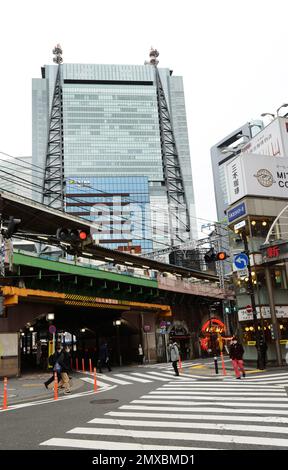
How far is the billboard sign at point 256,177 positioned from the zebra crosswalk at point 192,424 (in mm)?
14535

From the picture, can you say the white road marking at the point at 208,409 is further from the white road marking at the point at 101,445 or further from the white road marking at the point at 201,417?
the white road marking at the point at 101,445

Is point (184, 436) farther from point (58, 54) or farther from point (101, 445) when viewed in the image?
point (58, 54)

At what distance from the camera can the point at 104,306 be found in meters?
29.8

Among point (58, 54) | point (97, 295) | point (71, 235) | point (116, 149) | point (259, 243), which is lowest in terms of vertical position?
point (97, 295)

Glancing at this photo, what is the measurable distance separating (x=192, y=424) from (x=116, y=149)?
496 ft

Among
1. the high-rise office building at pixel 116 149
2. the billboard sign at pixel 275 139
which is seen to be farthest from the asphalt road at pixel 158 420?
the high-rise office building at pixel 116 149

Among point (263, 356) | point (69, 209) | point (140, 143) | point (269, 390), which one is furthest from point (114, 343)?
point (140, 143)

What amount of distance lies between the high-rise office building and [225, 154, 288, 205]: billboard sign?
10810cm

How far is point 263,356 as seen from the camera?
2156 centimetres

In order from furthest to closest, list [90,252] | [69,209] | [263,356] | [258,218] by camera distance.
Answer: [69,209]
[90,252]
[258,218]
[263,356]

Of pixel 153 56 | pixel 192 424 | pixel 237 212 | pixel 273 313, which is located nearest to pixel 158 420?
pixel 192 424

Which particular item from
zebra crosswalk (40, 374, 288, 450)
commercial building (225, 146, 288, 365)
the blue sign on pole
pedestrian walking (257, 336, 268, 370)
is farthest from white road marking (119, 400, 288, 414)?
the blue sign on pole

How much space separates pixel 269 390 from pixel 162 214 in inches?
5428
